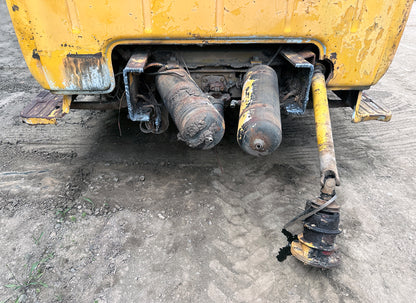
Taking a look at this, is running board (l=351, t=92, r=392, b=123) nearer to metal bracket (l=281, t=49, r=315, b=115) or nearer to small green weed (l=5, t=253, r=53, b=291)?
metal bracket (l=281, t=49, r=315, b=115)

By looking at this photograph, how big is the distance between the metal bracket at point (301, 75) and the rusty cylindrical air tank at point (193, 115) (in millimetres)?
775

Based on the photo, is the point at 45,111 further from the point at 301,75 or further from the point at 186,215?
the point at 301,75

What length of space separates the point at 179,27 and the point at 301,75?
1.05 metres

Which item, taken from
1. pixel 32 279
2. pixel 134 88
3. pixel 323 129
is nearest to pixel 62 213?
pixel 32 279

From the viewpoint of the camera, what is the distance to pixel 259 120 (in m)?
1.90

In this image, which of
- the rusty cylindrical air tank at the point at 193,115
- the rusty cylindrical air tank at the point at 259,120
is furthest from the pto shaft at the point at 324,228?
the rusty cylindrical air tank at the point at 193,115

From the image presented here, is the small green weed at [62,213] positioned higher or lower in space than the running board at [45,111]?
lower

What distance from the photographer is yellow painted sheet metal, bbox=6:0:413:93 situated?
2.30 meters

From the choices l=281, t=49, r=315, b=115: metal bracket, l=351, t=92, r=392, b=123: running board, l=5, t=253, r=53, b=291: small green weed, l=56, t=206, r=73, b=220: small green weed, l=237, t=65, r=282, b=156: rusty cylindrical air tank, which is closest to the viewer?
l=237, t=65, r=282, b=156: rusty cylindrical air tank

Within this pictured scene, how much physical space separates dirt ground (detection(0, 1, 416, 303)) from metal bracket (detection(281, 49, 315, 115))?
28.4 inches

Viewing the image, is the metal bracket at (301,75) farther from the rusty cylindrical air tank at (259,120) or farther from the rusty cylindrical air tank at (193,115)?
the rusty cylindrical air tank at (193,115)

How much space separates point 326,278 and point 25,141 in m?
3.30

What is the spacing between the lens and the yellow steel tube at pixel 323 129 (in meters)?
2.07

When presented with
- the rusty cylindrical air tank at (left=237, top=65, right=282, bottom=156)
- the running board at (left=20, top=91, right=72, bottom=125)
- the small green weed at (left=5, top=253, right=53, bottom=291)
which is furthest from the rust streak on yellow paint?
Result: the small green weed at (left=5, top=253, right=53, bottom=291)
